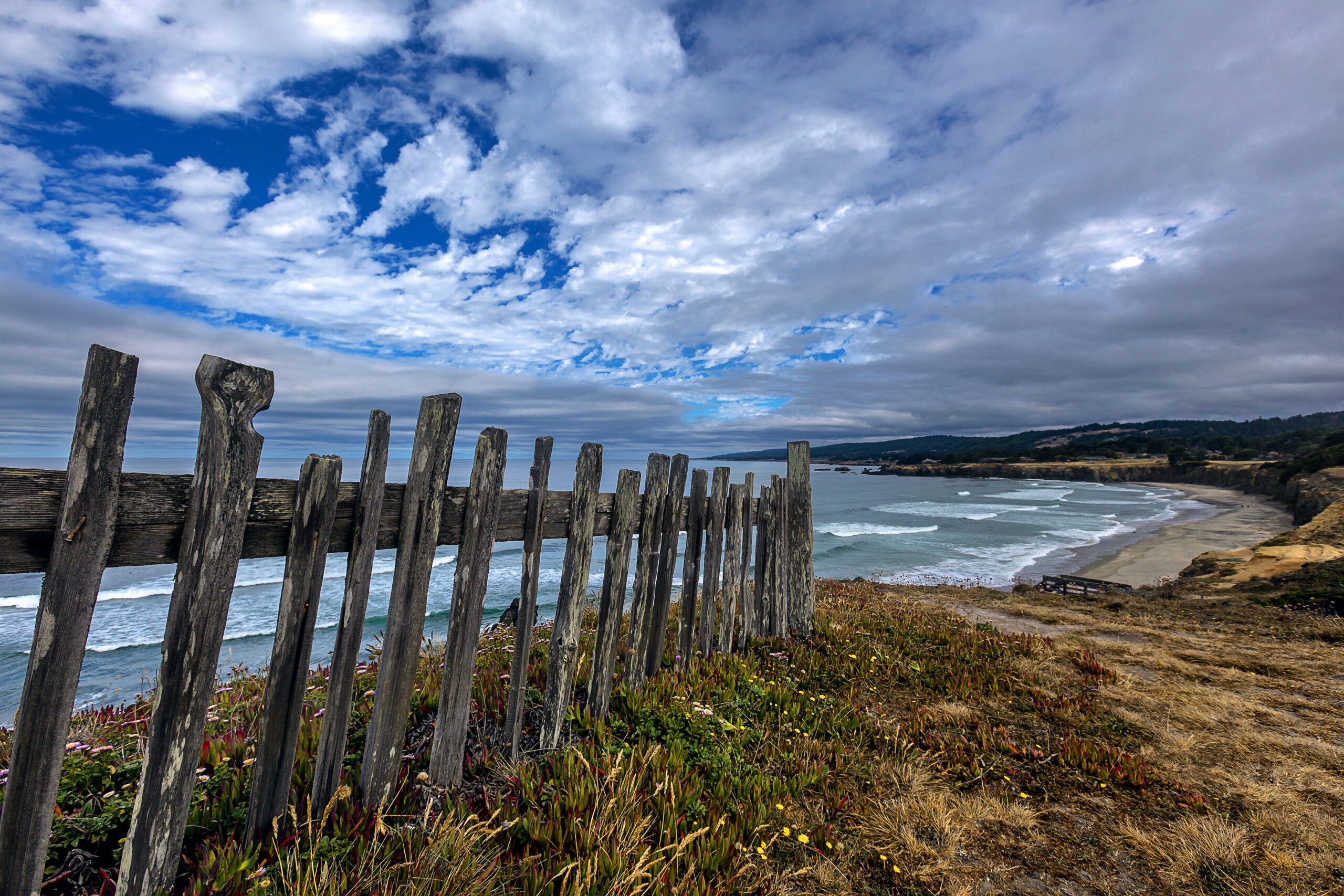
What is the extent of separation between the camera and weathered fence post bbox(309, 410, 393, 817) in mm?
2588

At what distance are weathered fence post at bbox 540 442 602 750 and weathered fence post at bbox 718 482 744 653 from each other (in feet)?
7.19

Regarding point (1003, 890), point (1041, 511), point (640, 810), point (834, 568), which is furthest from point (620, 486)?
point (1041, 511)

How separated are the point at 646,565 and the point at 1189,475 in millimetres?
114806

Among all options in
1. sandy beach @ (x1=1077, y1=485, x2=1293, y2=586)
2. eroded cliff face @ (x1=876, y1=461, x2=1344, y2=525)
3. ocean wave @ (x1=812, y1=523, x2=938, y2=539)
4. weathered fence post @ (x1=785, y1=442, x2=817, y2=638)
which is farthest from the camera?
eroded cliff face @ (x1=876, y1=461, x2=1344, y2=525)

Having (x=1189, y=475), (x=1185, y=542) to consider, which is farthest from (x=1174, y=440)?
(x=1185, y=542)

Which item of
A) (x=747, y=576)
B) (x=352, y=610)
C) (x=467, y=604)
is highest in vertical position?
(x=352, y=610)

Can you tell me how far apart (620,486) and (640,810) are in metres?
2.04

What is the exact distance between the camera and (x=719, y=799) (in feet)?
10.8

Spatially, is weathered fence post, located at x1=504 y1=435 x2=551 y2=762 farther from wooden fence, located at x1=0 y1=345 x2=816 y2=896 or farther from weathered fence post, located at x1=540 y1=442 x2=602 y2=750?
weathered fence post, located at x1=540 y1=442 x2=602 y2=750

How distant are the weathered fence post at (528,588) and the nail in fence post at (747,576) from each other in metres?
2.66

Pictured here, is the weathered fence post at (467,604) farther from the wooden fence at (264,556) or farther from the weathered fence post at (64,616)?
the weathered fence post at (64,616)

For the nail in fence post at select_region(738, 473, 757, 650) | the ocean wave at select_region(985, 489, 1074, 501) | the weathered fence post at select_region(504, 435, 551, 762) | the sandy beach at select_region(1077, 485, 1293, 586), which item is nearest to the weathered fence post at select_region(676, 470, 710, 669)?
the nail in fence post at select_region(738, 473, 757, 650)

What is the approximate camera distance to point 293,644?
8.16ft

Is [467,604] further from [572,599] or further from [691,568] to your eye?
[691,568]
